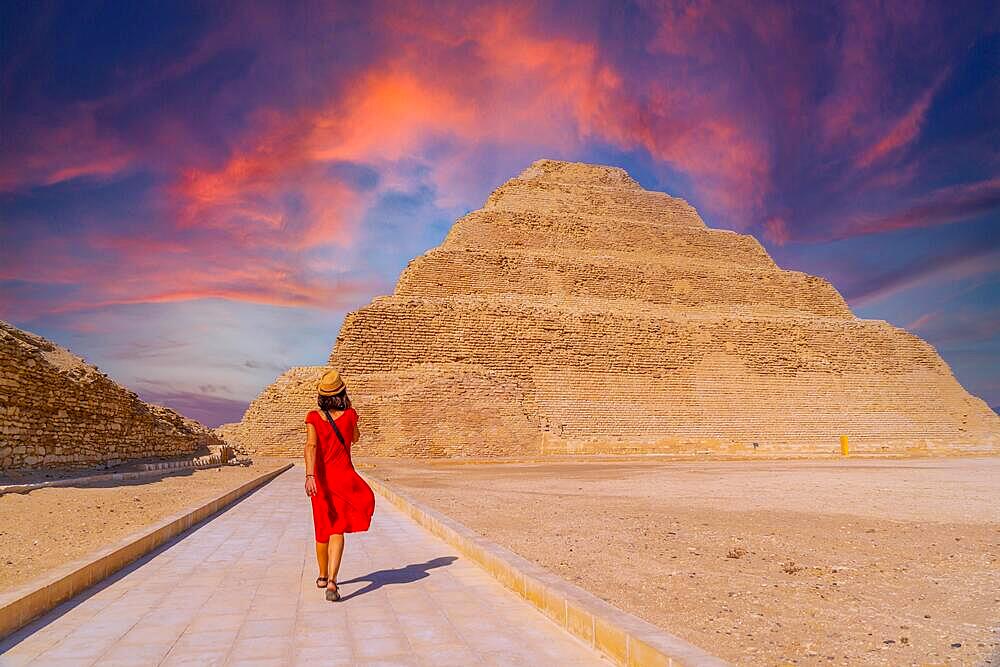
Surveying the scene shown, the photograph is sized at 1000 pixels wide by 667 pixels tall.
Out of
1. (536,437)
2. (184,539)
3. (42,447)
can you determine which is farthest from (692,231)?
(184,539)

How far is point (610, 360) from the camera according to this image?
35750 mm

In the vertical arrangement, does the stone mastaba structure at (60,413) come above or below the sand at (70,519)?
above

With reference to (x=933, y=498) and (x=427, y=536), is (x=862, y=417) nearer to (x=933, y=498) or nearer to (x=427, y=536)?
(x=933, y=498)

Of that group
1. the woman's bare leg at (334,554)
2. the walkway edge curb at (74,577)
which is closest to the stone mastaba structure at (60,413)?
the walkway edge curb at (74,577)

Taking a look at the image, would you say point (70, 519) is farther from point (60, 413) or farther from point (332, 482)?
point (60, 413)

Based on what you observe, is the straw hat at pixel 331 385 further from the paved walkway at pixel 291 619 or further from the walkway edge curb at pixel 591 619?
the walkway edge curb at pixel 591 619

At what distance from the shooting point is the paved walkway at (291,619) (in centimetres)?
315

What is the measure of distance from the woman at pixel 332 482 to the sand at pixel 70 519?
68.7 inches

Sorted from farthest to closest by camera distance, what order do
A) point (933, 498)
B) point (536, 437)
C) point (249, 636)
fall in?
point (536, 437) → point (933, 498) → point (249, 636)

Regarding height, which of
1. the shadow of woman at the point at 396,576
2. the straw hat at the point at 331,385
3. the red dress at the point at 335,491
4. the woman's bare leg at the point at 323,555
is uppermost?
the straw hat at the point at 331,385

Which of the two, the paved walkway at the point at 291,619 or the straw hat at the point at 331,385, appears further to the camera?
the straw hat at the point at 331,385

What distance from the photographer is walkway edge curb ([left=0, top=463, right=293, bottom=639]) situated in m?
3.55

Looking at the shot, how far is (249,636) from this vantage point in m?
3.46

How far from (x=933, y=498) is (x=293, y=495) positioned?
1004 centimetres
